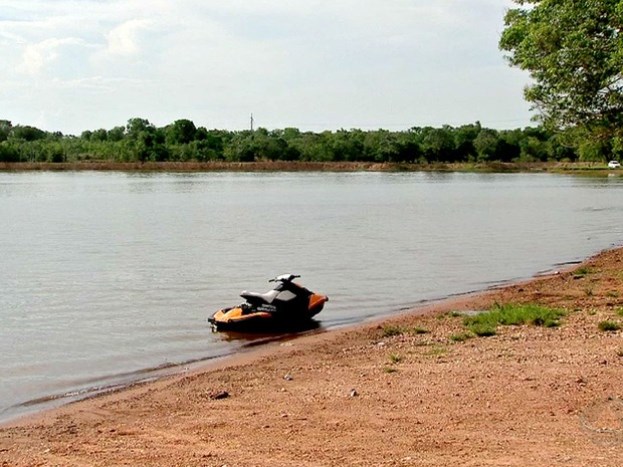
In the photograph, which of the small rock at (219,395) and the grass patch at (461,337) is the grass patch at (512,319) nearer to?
the grass patch at (461,337)

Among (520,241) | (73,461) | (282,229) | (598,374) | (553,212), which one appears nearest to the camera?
(73,461)

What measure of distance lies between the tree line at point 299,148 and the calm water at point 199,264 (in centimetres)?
9595

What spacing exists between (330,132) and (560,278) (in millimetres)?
168234

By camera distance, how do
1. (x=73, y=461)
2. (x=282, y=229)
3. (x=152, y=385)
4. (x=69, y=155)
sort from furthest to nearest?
(x=69, y=155) → (x=282, y=229) → (x=152, y=385) → (x=73, y=461)

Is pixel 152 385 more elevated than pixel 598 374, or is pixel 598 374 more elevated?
pixel 598 374

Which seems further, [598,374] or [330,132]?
[330,132]

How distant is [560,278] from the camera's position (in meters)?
20.4

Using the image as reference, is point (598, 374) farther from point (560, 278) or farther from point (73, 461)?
point (560, 278)

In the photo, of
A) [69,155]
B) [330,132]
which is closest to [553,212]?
[69,155]

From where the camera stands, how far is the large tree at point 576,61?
56.7 feet

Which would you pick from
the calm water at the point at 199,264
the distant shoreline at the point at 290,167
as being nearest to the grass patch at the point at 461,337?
the calm water at the point at 199,264

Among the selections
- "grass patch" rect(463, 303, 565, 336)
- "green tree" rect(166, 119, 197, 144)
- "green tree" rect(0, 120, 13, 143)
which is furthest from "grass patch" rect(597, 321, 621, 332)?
"green tree" rect(0, 120, 13, 143)

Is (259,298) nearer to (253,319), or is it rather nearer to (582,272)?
(253,319)

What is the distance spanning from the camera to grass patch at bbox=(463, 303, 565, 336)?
41.3 feet
